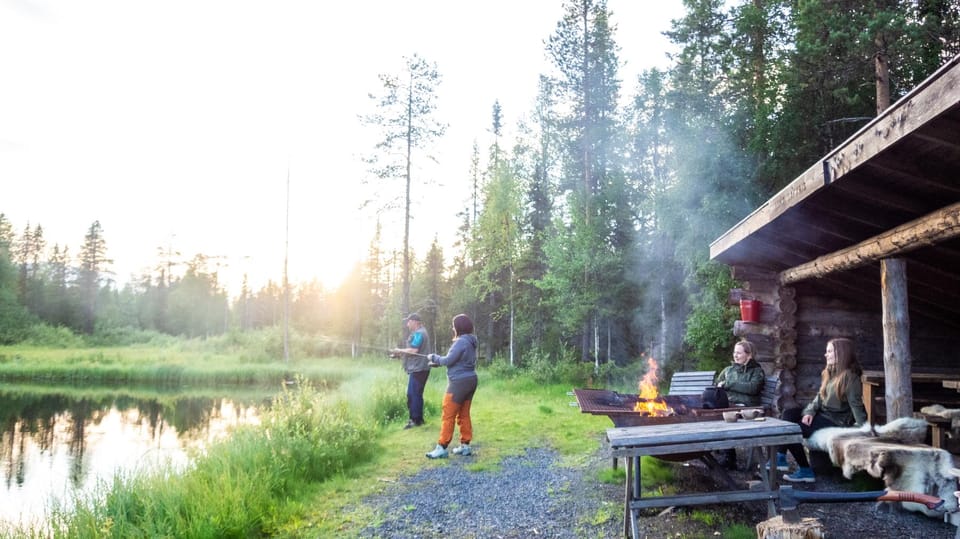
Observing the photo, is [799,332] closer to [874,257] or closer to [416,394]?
[874,257]

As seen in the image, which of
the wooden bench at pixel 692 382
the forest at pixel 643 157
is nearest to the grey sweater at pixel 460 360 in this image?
the wooden bench at pixel 692 382

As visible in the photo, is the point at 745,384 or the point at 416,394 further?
the point at 416,394

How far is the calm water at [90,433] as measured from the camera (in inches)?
326

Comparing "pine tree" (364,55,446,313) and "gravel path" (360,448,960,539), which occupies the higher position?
"pine tree" (364,55,446,313)

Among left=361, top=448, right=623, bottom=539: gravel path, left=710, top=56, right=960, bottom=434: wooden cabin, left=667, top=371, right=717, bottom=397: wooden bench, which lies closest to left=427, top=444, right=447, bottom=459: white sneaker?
left=361, top=448, right=623, bottom=539: gravel path

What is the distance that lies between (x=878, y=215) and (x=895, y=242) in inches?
11.7

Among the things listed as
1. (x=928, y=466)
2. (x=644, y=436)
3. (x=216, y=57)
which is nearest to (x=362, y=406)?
(x=644, y=436)

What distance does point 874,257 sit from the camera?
5.21m

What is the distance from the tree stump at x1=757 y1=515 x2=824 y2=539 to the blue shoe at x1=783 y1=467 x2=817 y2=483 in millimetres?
3372

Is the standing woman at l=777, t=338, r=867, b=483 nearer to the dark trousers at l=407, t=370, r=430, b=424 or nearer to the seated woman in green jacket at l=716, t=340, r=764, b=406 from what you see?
the seated woman in green jacket at l=716, t=340, r=764, b=406

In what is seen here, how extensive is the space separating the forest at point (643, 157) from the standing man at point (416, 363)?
713cm

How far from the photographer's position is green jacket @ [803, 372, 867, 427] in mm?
4863

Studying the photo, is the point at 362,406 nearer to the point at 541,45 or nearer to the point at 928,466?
the point at 928,466

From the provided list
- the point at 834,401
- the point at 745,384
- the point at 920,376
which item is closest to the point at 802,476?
the point at 834,401
